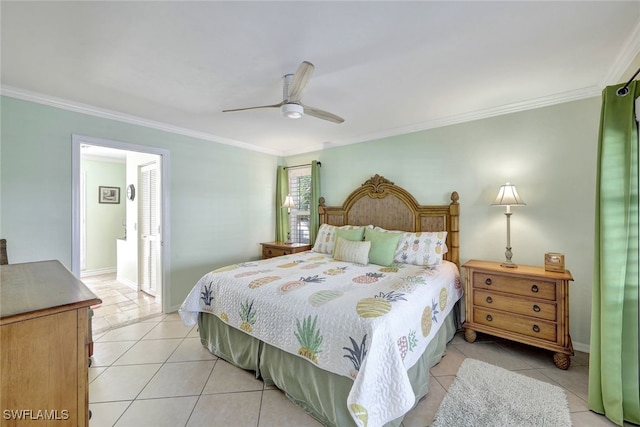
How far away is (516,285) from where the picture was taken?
245 centimetres

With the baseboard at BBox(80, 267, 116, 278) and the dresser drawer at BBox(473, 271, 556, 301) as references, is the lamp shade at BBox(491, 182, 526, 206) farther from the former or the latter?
the baseboard at BBox(80, 267, 116, 278)

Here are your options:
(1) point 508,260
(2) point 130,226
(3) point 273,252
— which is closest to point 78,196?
(2) point 130,226

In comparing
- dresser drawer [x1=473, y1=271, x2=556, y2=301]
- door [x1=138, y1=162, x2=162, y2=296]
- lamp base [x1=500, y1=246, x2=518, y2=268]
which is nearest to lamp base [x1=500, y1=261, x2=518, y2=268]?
lamp base [x1=500, y1=246, x2=518, y2=268]

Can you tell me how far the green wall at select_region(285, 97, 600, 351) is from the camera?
2.52 meters

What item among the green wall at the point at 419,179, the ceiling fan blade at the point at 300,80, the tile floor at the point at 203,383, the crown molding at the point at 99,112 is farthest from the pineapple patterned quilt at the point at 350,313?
the crown molding at the point at 99,112

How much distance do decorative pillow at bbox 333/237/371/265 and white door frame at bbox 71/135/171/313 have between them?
7.31 ft

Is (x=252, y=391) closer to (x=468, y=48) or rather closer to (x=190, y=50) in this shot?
(x=190, y=50)

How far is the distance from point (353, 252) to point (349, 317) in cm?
149

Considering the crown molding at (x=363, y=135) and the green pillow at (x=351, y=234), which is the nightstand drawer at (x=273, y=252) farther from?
the crown molding at (x=363, y=135)

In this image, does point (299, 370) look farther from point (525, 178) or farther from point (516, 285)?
point (525, 178)

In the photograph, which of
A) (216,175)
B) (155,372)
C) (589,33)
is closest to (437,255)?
(589,33)

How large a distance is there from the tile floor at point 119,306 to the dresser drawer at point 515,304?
386 cm

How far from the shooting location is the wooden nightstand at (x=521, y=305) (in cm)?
224

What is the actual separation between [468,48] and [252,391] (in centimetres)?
296
